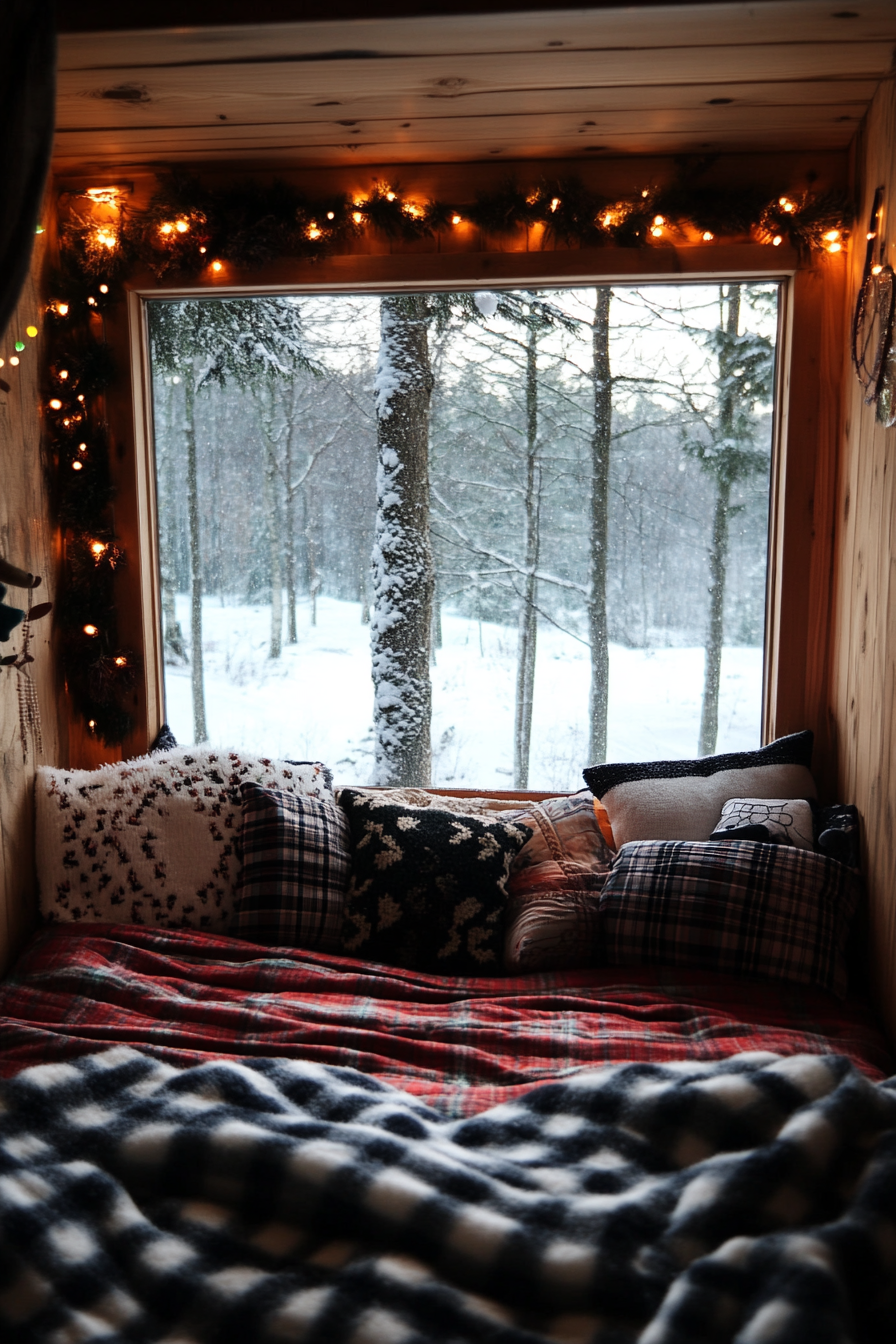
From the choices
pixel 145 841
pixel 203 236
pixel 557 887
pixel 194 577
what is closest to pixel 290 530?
pixel 194 577

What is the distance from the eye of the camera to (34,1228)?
1.25 m

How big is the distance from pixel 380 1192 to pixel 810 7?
2.13 metres

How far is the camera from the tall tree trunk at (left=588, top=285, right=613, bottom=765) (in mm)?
2828

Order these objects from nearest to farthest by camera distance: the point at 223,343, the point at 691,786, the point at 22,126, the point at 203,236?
the point at 22,126 < the point at 691,786 < the point at 203,236 < the point at 223,343

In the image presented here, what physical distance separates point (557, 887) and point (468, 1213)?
3.56ft

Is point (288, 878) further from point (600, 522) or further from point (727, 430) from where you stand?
point (727, 430)

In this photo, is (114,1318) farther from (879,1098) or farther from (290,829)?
(290,829)

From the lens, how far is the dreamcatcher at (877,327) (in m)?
2.08

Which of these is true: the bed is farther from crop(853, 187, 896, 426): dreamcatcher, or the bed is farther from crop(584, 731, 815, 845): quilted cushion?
crop(853, 187, 896, 426): dreamcatcher

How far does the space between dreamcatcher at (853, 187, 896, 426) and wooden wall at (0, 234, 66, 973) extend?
1.95 meters

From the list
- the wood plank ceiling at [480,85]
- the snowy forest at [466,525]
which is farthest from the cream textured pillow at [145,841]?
the wood plank ceiling at [480,85]

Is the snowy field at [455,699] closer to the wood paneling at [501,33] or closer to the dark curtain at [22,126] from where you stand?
the wood paneling at [501,33]

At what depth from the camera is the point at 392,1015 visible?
1.93 meters

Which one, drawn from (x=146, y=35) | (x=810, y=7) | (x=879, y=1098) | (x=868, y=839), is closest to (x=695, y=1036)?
(x=879, y=1098)
